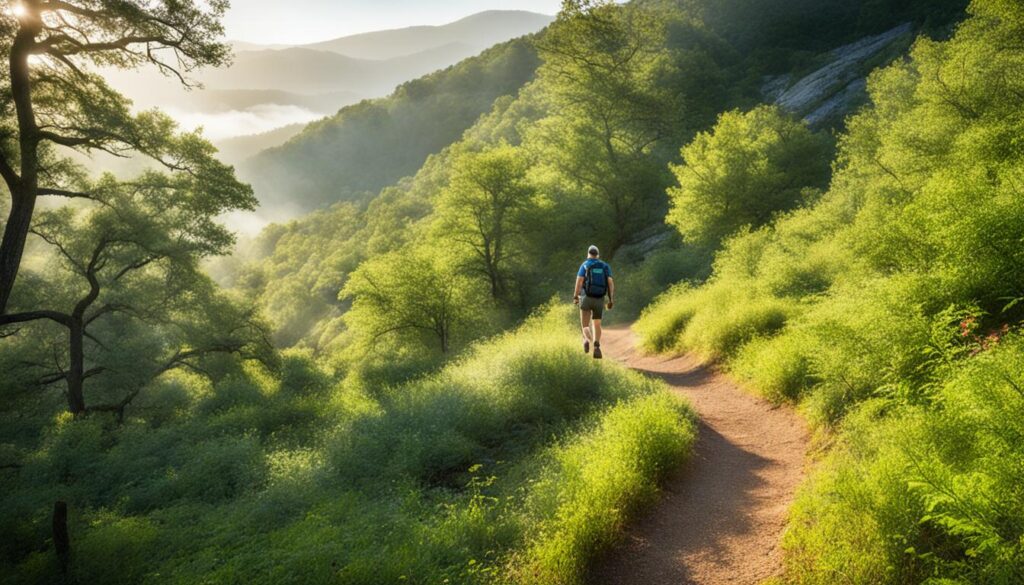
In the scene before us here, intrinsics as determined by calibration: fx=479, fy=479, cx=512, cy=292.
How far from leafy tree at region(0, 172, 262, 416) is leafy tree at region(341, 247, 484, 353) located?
4.93 m

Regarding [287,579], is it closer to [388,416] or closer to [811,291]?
[388,416]

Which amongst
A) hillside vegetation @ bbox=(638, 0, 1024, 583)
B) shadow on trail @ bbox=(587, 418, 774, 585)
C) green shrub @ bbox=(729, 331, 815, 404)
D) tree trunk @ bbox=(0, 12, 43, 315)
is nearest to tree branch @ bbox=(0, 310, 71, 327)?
tree trunk @ bbox=(0, 12, 43, 315)

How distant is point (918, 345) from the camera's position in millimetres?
6852

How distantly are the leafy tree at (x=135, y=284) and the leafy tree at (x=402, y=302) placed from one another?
4928mm

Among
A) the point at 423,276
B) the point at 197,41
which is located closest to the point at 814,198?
the point at 423,276

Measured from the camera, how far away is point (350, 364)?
77.6 ft

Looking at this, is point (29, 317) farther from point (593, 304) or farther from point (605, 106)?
point (605, 106)

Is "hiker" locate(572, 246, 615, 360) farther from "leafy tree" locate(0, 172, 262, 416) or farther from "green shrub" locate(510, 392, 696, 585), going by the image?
"leafy tree" locate(0, 172, 262, 416)

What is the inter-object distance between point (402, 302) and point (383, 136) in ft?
432

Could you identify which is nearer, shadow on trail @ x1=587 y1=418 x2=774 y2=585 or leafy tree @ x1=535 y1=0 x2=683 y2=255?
shadow on trail @ x1=587 y1=418 x2=774 y2=585

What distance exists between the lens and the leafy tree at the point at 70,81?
11.0m

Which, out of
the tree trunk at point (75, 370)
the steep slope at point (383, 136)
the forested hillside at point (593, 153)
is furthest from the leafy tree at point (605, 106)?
the steep slope at point (383, 136)

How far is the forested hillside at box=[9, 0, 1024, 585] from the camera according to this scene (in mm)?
A: 5652

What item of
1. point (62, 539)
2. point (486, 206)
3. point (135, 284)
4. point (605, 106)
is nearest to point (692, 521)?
point (62, 539)
